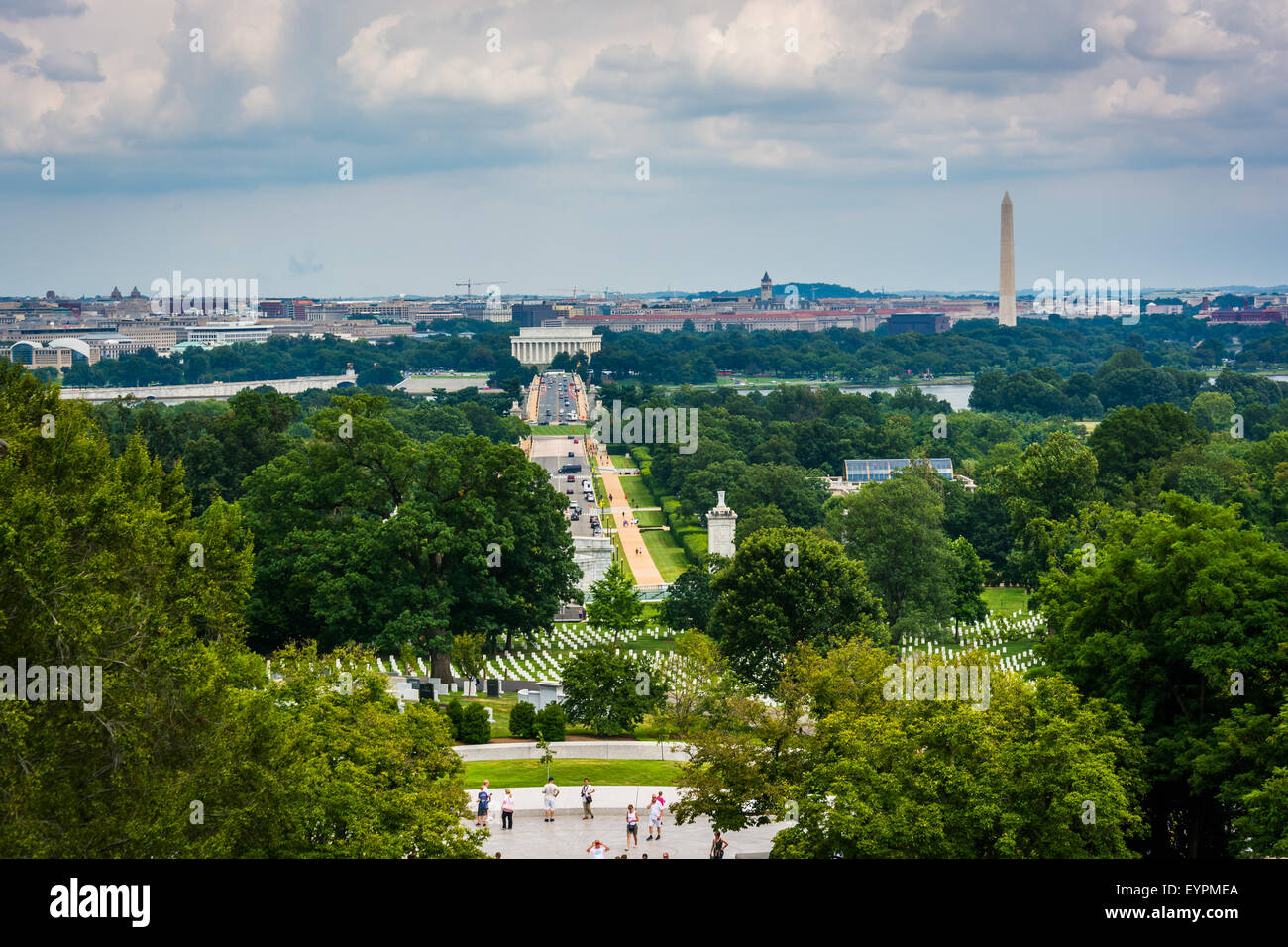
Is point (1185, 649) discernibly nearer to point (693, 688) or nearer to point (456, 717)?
point (693, 688)

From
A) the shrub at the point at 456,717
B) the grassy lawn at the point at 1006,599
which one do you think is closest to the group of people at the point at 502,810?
the shrub at the point at 456,717

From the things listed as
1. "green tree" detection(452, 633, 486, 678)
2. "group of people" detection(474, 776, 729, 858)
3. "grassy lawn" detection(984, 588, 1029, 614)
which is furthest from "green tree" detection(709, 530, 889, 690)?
"grassy lawn" detection(984, 588, 1029, 614)

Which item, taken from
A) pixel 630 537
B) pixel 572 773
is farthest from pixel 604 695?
pixel 630 537

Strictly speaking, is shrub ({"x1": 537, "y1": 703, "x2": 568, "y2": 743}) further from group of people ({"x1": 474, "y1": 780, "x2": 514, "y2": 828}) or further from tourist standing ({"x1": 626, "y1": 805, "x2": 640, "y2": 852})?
tourist standing ({"x1": 626, "y1": 805, "x2": 640, "y2": 852})

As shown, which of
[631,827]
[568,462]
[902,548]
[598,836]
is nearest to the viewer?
[631,827]
